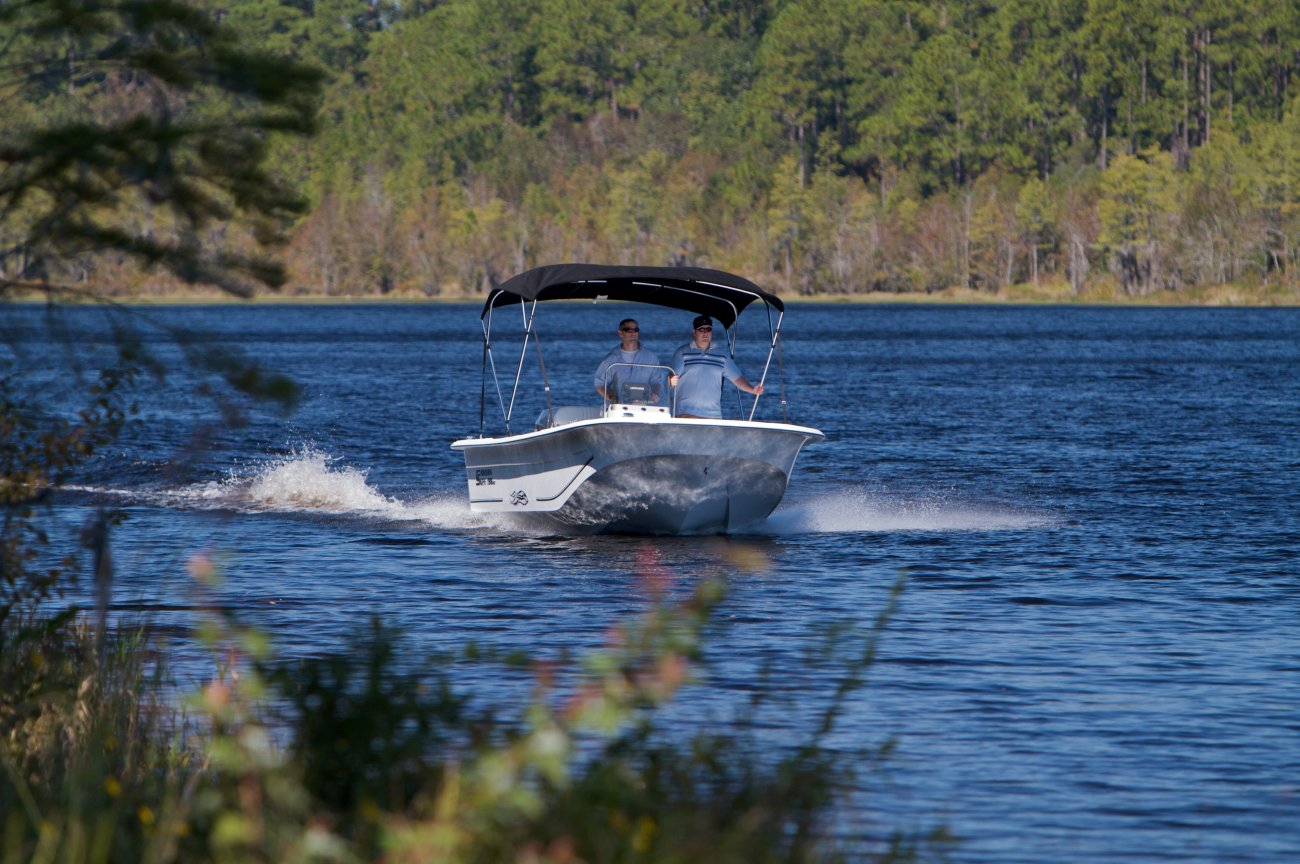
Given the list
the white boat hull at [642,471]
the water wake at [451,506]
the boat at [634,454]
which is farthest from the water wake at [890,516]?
the boat at [634,454]

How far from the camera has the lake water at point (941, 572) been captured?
10.3 meters

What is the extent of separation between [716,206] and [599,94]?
36.0 m

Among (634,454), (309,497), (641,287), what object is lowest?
(309,497)

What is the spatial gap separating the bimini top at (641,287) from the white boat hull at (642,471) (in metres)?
1.40

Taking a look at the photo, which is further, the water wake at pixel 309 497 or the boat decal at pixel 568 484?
A: the water wake at pixel 309 497

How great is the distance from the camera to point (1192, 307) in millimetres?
125875

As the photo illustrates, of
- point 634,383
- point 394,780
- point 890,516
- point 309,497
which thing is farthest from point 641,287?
point 394,780

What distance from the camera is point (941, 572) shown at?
18.6m

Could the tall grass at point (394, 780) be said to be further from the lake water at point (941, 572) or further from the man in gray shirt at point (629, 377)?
the man in gray shirt at point (629, 377)

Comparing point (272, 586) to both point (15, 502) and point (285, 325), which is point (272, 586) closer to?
point (15, 502)

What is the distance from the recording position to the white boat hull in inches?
756

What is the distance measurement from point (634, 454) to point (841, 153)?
139616 mm

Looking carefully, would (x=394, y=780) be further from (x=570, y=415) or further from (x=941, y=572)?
(x=570, y=415)

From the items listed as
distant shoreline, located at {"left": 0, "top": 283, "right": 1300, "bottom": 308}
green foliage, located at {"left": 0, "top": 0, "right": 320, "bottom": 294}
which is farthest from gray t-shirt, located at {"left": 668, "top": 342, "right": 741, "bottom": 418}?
distant shoreline, located at {"left": 0, "top": 283, "right": 1300, "bottom": 308}
